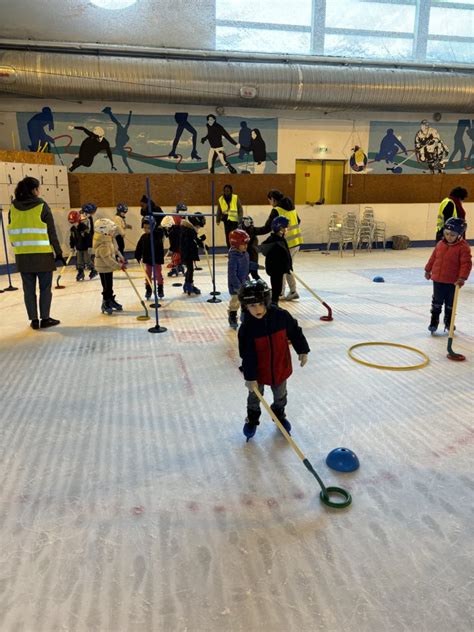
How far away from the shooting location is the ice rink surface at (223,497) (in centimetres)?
165

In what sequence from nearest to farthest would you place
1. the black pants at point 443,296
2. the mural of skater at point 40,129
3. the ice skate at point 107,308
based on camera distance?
the black pants at point 443,296, the ice skate at point 107,308, the mural of skater at point 40,129

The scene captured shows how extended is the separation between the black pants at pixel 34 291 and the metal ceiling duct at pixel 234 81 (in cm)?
599

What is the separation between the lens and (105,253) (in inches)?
213

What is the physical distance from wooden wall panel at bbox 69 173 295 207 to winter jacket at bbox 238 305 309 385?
8925 millimetres

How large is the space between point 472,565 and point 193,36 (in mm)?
10776

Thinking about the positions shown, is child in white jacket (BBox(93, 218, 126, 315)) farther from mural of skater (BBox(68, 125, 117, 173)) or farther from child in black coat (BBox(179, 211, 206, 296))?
mural of skater (BBox(68, 125, 117, 173))

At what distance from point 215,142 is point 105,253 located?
6.82 m

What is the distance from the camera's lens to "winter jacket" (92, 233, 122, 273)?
5379 millimetres

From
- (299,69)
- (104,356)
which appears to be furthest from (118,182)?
(104,356)

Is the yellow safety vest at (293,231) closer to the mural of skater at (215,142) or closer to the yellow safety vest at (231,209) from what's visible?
the yellow safety vest at (231,209)

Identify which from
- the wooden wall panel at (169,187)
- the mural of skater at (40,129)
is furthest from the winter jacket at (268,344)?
the mural of skater at (40,129)

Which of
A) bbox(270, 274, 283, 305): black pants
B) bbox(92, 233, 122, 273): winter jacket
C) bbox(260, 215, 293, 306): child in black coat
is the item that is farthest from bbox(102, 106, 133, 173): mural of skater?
bbox(270, 274, 283, 305): black pants

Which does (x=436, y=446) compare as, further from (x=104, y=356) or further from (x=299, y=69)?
(x=299, y=69)

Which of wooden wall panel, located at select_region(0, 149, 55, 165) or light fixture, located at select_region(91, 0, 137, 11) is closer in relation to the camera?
wooden wall panel, located at select_region(0, 149, 55, 165)
